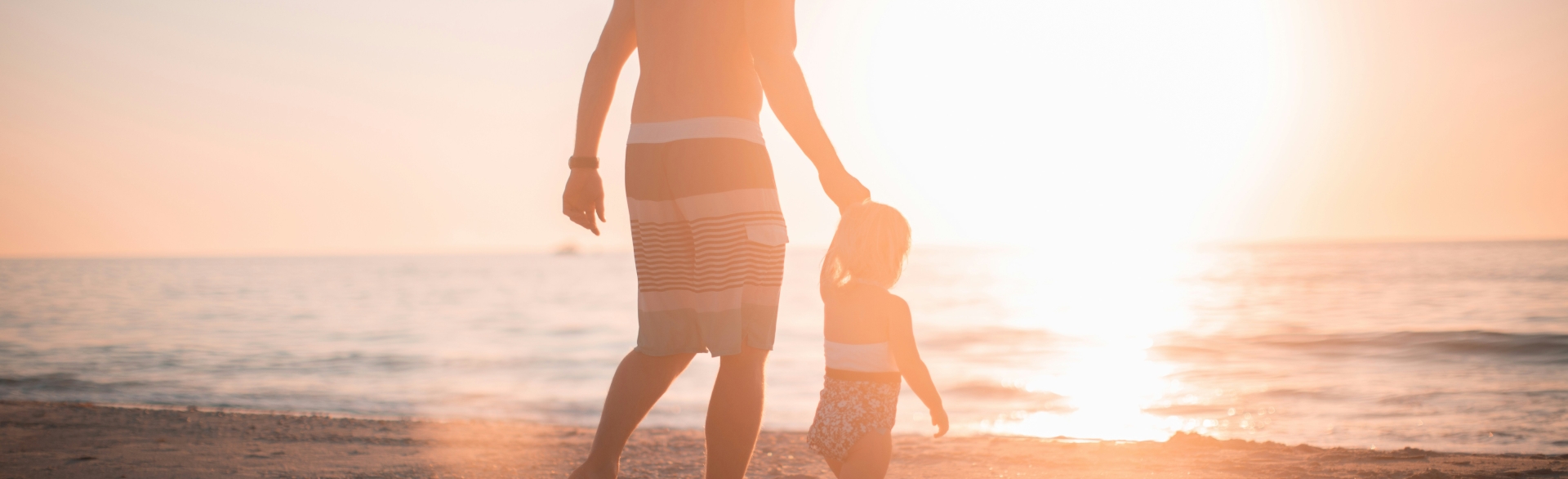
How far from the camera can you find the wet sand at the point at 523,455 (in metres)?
3.47

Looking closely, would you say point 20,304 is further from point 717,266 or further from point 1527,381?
point 1527,381

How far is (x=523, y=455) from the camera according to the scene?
13.0 feet

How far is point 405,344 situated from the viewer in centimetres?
1311

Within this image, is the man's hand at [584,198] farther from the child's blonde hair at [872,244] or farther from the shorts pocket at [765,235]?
the child's blonde hair at [872,244]

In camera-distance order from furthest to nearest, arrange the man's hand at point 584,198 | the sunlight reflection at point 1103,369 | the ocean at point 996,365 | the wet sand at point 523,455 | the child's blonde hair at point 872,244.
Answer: the ocean at point 996,365
the sunlight reflection at point 1103,369
the wet sand at point 523,455
the child's blonde hair at point 872,244
the man's hand at point 584,198

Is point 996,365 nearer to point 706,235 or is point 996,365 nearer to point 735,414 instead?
point 735,414

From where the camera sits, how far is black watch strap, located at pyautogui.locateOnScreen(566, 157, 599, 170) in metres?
2.14

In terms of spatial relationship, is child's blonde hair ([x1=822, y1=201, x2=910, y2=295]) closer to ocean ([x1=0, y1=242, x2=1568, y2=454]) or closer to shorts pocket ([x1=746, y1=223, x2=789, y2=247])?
shorts pocket ([x1=746, y1=223, x2=789, y2=247])

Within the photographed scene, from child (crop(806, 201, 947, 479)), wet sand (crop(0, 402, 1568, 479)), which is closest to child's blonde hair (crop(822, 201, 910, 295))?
child (crop(806, 201, 947, 479))

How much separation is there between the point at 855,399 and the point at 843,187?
0.69 m

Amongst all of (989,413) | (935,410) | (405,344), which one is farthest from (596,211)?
(405,344)

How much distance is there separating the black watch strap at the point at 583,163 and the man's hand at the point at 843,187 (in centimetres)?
58

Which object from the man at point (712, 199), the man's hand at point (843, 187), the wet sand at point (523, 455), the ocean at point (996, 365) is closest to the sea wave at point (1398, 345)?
the ocean at point (996, 365)

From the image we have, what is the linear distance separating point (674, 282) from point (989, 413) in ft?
18.7
